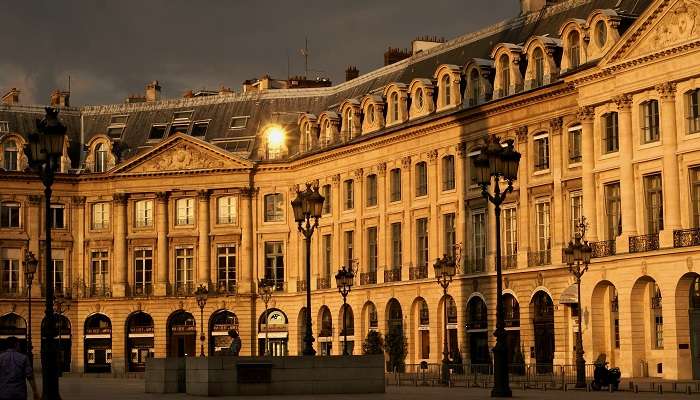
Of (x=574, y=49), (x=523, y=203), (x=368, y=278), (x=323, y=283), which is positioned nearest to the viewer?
(x=574, y=49)

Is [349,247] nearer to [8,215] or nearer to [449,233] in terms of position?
[449,233]

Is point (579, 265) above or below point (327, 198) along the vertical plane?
below

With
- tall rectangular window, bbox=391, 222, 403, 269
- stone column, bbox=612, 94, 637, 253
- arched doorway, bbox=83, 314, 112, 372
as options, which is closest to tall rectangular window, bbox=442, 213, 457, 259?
tall rectangular window, bbox=391, 222, 403, 269

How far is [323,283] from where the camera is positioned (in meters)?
93.9

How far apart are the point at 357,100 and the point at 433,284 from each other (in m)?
14.9

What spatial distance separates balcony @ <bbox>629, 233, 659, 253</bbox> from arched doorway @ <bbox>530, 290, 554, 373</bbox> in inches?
311

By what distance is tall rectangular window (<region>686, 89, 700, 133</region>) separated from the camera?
203 ft

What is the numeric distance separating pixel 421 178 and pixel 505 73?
10.5 m

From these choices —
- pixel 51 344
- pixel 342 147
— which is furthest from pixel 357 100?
pixel 51 344

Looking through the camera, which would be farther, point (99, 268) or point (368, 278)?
point (99, 268)

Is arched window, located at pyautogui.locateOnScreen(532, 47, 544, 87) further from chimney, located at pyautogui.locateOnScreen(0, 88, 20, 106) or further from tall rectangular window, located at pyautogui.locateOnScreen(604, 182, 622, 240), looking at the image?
chimney, located at pyautogui.locateOnScreen(0, 88, 20, 106)

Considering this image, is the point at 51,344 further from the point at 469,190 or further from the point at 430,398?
the point at 469,190

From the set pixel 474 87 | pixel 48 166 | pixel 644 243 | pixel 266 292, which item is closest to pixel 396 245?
pixel 266 292

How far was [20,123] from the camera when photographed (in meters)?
105
